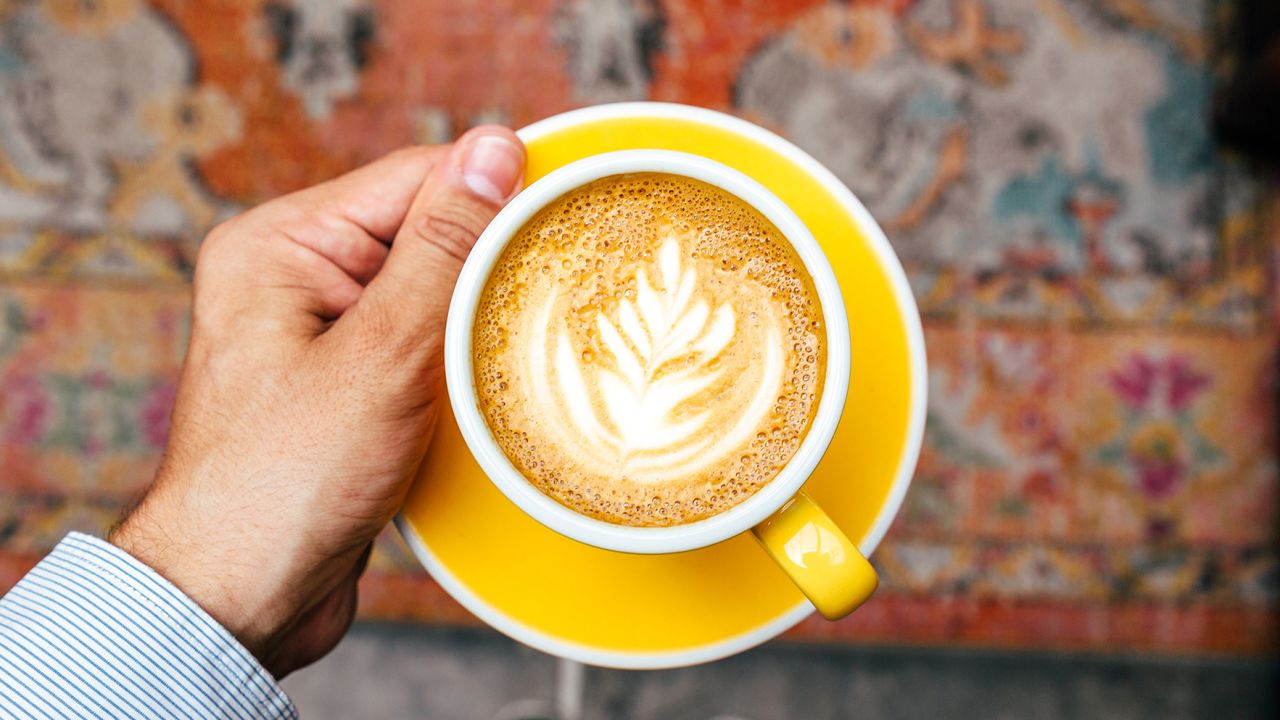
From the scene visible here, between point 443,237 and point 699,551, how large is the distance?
376mm

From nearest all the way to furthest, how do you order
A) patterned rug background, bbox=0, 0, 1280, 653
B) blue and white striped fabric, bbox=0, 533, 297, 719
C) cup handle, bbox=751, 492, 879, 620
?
cup handle, bbox=751, 492, 879, 620
blue and white striped fabric, bbox=0, 533, 297, 719
patterned rug background, bbox=0, 0, 1280, 653

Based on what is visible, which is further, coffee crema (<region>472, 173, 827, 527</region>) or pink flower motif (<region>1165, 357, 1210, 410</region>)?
pink flower motif (<region>1165, 357, 1210, 410</region>)

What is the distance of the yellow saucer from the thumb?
0.13 ft

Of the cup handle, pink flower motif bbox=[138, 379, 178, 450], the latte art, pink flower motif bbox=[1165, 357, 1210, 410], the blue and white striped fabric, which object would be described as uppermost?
the latte art

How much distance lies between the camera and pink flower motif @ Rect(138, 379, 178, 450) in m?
1.34

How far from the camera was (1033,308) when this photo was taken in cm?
134

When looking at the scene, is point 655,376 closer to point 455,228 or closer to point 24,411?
point 455,228

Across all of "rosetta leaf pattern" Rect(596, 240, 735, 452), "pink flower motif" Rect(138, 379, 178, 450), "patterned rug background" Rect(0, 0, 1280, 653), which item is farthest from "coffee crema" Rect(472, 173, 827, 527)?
"pink flower motif" Rect(138, 379, 178, 450)

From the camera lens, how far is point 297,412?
769mm

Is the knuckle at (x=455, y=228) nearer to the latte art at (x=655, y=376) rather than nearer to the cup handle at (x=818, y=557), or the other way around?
the latte art at (x=655, y=376)

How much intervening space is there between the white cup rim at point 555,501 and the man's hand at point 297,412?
0.11 meters

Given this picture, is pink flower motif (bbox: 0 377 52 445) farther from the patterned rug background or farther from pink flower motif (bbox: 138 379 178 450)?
pink flower motif (bbox: 138 379 178 450)

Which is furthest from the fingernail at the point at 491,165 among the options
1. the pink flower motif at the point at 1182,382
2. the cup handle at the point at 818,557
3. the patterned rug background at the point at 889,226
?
the pink flower motif at the point at 1182,382

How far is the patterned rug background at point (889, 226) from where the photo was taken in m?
1.34
